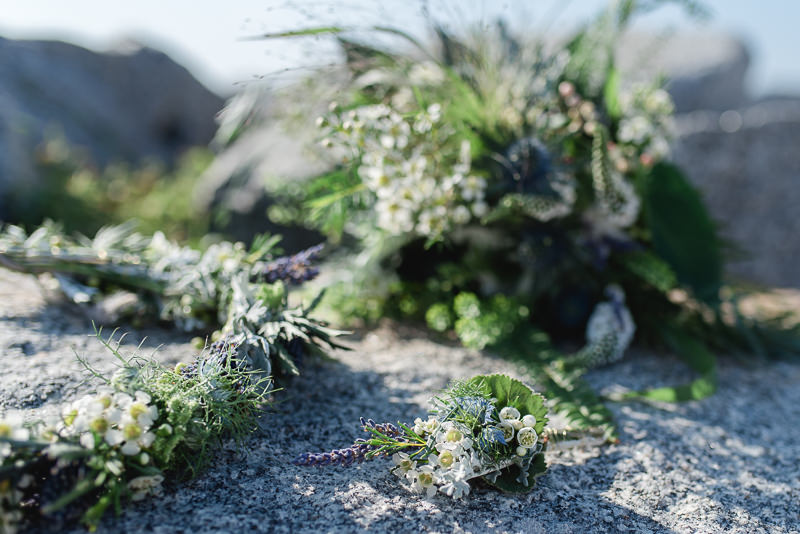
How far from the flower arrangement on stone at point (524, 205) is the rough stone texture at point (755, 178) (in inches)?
60.2

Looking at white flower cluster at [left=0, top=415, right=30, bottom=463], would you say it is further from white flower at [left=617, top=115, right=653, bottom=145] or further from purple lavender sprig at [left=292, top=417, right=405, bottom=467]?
white flower at [left=617, top=115, right=653, bottom=145]

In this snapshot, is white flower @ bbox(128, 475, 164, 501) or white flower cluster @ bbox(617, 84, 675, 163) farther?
white flower cluster @ bbox(617, 84, 675, 163)

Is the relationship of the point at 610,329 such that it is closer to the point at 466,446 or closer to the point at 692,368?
the point at 692,368

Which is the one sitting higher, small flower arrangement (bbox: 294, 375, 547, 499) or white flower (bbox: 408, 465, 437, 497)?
small flower arrangement (bbox: 294, 375, 547, 499)

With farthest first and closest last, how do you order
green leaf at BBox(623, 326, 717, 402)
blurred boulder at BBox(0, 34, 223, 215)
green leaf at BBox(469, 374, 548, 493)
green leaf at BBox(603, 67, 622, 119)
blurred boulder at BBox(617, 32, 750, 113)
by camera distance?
blurred boulder at BBox(617, 32, 750, 113)
blurred boulder at BBox(0, 34, 223, 215)
green leaf at BBox(603, 67, 622, 119)
green leaf at BBox(623, 326, 717, 402)
green leaf at BBox(469, 374, 548, 493)

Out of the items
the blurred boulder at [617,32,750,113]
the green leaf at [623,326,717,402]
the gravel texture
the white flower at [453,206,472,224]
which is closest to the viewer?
the gravel texture

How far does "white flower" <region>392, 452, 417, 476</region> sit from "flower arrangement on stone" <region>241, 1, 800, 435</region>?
562 millimetres

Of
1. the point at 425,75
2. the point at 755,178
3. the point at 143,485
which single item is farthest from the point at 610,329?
the point at 755,178

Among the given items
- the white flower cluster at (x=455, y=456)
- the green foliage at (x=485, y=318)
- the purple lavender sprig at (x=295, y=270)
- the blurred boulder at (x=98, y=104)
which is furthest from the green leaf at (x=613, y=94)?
the blurred boulder at (x=98, y=104)

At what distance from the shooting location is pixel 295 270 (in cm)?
151

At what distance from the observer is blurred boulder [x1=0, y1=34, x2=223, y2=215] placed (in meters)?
3.12

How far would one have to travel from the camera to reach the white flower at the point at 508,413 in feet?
3.53

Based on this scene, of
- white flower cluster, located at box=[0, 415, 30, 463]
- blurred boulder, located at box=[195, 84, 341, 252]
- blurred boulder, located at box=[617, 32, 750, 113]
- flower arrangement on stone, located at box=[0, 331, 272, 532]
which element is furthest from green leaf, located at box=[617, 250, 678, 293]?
blurred boulder, located at box=[617, 32, 750, 113]

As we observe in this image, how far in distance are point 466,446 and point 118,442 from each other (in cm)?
59
